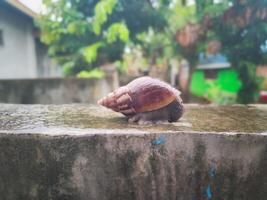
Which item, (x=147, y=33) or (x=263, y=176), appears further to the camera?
(x=147, y=33)

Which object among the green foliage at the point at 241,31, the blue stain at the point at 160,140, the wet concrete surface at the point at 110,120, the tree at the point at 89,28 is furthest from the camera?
the green foliage at the point at 241,31

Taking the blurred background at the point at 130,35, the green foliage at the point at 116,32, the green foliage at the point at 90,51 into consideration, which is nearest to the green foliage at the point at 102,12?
the blurred background at the point at 130,35

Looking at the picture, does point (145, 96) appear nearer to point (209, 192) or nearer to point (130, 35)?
point (209, 192)

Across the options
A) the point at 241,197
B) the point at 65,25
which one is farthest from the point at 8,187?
the point at 65,25

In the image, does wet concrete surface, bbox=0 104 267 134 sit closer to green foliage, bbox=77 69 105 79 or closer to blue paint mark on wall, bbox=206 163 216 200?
blue paint mark on wall, bbox=206 163 216 200

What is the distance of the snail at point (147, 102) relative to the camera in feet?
6.42

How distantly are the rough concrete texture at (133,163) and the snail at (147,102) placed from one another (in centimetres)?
18

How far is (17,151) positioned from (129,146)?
0.72m

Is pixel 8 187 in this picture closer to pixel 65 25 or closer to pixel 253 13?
pixel 65 25

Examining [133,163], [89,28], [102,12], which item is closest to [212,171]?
[133,163]

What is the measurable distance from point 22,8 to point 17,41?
133 cm

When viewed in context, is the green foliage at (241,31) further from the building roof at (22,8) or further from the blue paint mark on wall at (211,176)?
the blue paint mark on wall at (211,176)

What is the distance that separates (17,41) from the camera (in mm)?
8672

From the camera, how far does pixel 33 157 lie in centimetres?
178
